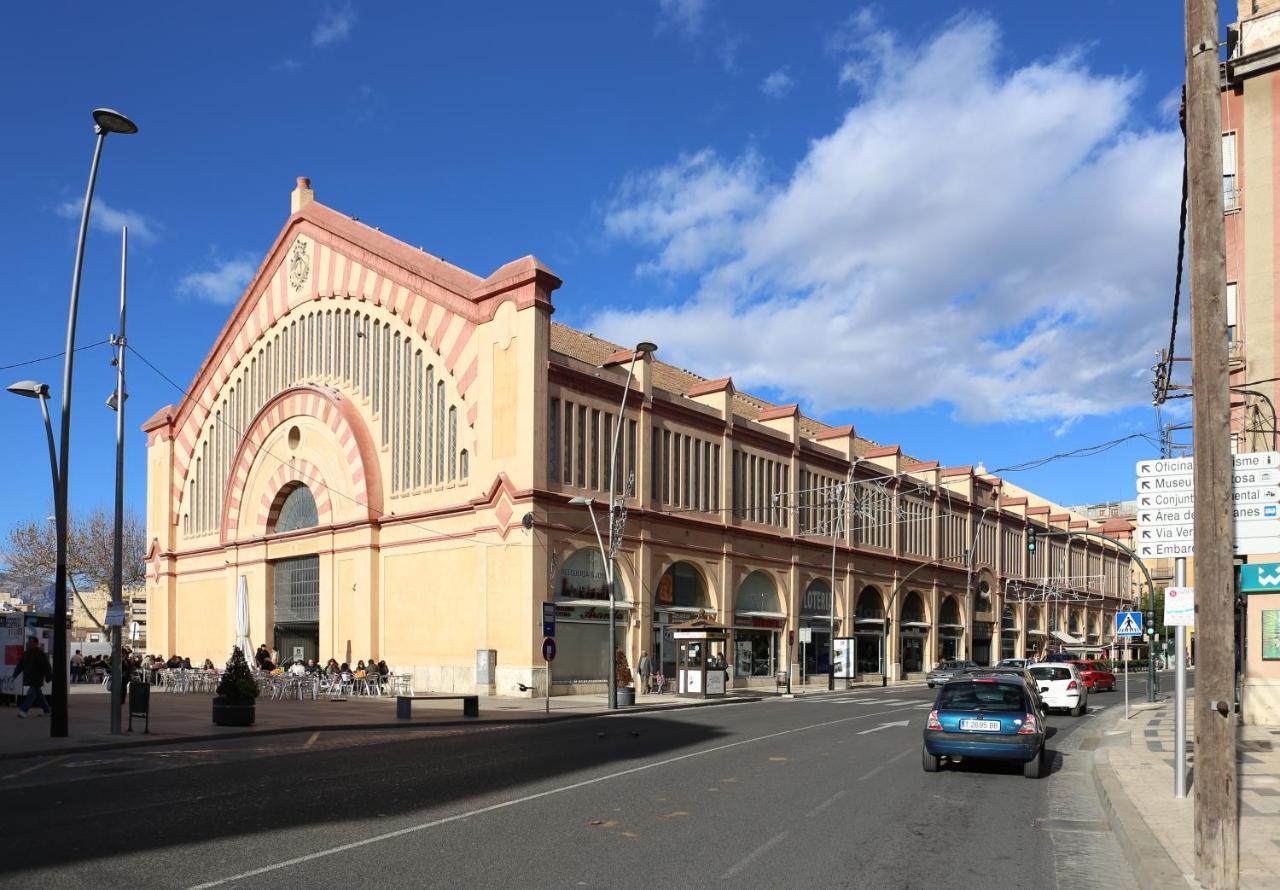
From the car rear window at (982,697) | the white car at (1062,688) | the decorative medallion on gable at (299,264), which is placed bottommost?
the white car at (1062,688)

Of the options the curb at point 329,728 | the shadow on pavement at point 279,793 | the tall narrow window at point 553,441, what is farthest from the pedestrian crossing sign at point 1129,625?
the tall narrow window at point 553,441

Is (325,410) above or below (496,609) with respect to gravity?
above

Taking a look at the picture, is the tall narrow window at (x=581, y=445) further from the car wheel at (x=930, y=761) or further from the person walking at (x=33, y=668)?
the car wheel at (x=930, y=761)

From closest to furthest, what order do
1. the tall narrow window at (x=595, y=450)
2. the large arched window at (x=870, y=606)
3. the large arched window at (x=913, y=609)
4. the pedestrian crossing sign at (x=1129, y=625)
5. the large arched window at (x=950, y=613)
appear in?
1. the pedestrian crossing sign at (x=1129, y=625)
2. the tall narrow window at (x=595, y=450)
3. the large arched window at (x=870, y=606)
4. the large arched window at (x=913, y=609)
5. the large arched window at (x=950, y=613)

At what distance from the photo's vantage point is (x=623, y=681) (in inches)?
1511

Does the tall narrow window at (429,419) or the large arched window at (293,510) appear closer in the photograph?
the tall narrow window at (429,419)

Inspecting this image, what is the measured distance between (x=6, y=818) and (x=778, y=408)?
4466 cm

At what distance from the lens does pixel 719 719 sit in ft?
94.2

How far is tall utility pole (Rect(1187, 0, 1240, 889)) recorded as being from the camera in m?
8.05

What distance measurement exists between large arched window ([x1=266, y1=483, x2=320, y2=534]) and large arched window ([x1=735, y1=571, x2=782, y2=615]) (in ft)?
63.2

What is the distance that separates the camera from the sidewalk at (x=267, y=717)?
19812 millimetres

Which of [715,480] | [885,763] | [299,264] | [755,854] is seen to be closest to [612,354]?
[715,480]

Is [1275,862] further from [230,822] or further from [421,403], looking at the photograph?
[421,403]

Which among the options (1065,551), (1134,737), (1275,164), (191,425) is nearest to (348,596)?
(191,425)
